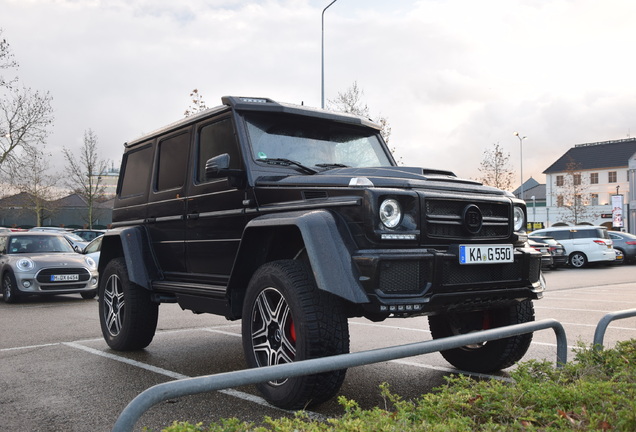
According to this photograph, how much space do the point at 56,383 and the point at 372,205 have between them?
336 centimetres

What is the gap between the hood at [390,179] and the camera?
457cm

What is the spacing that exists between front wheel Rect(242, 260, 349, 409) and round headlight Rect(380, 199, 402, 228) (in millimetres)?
625

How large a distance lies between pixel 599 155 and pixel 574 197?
1046 inches

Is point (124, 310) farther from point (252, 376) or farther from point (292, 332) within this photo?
point (252, 376)

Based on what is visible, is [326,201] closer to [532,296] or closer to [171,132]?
[532,296]

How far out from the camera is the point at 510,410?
3.35m

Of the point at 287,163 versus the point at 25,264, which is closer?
the point at 287,163

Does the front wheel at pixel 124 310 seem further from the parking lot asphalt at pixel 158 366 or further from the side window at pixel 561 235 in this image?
the side window at pixel 561 235

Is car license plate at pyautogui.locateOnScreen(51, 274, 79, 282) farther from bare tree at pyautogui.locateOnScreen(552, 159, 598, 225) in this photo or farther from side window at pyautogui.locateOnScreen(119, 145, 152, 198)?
bare tree at pyautogui.locateOnScreen(552, 159, 598, 225)

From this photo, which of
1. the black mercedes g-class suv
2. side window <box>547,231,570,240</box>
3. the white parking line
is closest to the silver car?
the white parking line

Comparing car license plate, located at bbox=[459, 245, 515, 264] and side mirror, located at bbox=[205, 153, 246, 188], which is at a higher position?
side mirror, located at bbox=[205, 153, 246, 188]

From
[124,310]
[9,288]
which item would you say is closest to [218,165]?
[124,310]

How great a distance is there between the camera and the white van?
25.7m

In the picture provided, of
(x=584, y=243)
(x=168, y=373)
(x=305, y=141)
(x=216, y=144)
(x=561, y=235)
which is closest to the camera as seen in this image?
(x=305, y=141)
